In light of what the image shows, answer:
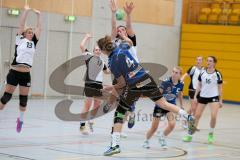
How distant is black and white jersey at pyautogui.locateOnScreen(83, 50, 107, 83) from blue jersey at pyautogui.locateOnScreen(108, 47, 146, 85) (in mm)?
3996

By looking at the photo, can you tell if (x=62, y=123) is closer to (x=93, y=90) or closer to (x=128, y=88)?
(x=93, y=90)

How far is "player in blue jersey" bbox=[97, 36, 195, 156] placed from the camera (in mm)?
8484

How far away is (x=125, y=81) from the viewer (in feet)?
28.8

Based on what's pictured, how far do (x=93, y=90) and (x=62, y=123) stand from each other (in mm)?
2041

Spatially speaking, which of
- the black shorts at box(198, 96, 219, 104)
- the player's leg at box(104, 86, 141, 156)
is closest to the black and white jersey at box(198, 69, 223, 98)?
the black shorts at box(198, 96, 219, 104)

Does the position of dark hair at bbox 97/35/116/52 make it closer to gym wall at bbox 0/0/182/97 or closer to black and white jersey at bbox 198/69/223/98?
black and white jersey at bbox 198/69/223/98

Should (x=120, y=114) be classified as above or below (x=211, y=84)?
below

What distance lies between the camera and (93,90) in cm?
Result: 1254

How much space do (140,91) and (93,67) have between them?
412 cm

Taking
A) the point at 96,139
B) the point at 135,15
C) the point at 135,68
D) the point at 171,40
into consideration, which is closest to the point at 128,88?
the point at 135,68

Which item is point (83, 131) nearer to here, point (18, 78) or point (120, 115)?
point (18, 78)

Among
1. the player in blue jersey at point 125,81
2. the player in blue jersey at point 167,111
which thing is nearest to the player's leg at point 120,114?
the player in blue jersey at point 125,81

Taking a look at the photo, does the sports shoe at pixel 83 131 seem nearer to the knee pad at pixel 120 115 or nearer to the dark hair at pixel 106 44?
the knee pad at pixel 120 115

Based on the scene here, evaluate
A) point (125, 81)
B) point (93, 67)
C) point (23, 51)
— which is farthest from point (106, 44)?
point (93, 67)
